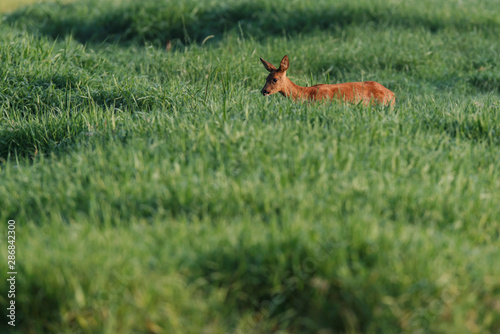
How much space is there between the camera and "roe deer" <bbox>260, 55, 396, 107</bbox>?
19.3ft

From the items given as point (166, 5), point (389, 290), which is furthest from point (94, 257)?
point (166, 5)

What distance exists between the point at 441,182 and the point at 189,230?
1.70 meters

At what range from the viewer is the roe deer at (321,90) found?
19.3ft

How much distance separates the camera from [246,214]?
10.3ft

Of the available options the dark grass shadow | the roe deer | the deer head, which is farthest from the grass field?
the dark grass shadow

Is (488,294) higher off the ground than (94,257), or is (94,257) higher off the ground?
(94,257)

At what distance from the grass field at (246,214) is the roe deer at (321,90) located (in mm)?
321

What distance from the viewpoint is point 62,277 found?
8.75 ft

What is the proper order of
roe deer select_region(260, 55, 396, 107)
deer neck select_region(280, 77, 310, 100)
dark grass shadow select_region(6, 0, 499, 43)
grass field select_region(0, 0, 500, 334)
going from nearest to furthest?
grass field select_region(0, 0, 500, 334)
roe deer select_region(260, 55, 396, 107)
deer neck select_region(280, 77, 310, 100)
dark grass shadow select_region(6, 0, 499, 43)

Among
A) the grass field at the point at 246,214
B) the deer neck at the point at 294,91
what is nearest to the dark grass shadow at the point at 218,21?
the deer neck at the point at 294,91

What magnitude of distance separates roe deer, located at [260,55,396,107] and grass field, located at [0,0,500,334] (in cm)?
32

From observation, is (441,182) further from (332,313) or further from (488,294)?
(332,313)

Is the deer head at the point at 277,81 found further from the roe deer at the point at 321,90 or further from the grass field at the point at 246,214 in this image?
the grass field at the point at 246,214

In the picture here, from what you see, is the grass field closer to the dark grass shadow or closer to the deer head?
the deer head
